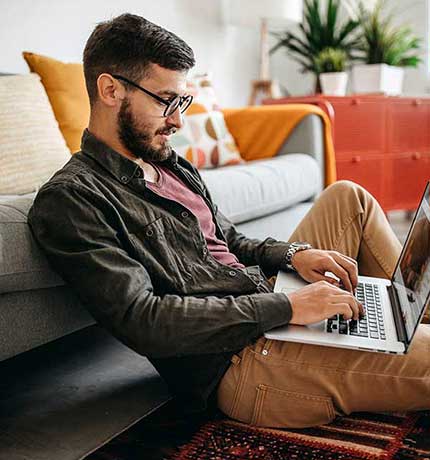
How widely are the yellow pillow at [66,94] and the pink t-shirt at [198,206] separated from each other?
0.81m

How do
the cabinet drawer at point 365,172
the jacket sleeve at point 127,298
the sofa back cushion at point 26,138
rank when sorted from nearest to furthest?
the jacket sleeve at point 127,298 → the sofa back cushion at point 26,138 → the cabinet drawer at point 365,172

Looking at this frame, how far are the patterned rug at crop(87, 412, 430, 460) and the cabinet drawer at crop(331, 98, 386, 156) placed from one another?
221cm

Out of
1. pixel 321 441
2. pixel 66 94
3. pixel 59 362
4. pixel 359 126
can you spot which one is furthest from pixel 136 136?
pixel 359 126

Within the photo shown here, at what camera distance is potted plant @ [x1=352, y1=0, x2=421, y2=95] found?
3.73 metres

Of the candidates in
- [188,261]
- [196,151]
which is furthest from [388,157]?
[188,261]

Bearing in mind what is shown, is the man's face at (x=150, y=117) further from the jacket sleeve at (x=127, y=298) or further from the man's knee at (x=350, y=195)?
the man's knee at (x=350, y=195)

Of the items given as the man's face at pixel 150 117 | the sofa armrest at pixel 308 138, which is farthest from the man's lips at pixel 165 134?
→ the sofa armrest at pixel 308 138

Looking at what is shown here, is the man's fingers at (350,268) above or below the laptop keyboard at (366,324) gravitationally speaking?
above

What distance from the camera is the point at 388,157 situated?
141 inches

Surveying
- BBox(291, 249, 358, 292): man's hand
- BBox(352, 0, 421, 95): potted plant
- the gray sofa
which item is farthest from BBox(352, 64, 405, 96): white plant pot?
BBox(291, 249, 358, 292): man's hand

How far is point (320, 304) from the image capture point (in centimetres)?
119

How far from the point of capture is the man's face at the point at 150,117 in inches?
50.1

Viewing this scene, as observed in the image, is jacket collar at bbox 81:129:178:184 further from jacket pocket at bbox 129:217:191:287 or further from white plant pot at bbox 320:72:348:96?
white plant pot at bbox 320:72:348:96

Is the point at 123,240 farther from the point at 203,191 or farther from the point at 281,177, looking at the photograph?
the point at 281,177
